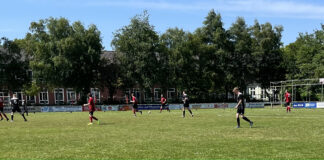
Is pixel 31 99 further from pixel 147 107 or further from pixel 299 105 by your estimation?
pixel 299 105

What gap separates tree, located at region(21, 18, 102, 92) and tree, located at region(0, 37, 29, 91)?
2.79m

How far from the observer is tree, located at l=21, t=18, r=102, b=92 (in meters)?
58.3

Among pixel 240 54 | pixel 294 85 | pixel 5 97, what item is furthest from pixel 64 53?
pixel 294 85

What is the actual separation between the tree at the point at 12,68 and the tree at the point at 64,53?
9.16 ft

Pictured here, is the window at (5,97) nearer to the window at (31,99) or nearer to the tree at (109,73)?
the window at (31,99)

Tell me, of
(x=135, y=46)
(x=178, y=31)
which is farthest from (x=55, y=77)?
(x=178, y=31)

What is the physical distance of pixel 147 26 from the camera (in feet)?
204

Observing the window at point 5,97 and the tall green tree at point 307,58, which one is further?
the tall green tree at point 307,58

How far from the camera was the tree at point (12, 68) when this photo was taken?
201 ft

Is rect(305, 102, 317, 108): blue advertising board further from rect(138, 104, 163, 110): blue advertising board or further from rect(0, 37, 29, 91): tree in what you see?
rect(0, 37, 29, 91): tree

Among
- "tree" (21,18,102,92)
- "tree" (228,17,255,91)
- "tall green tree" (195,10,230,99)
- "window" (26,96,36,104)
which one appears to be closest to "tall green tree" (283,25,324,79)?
"tree" (228,17,255,91)

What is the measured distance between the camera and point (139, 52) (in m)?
60.5

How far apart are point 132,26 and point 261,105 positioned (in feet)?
79.9

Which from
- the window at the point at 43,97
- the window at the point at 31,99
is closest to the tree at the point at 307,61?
the window at the point at 43,97
